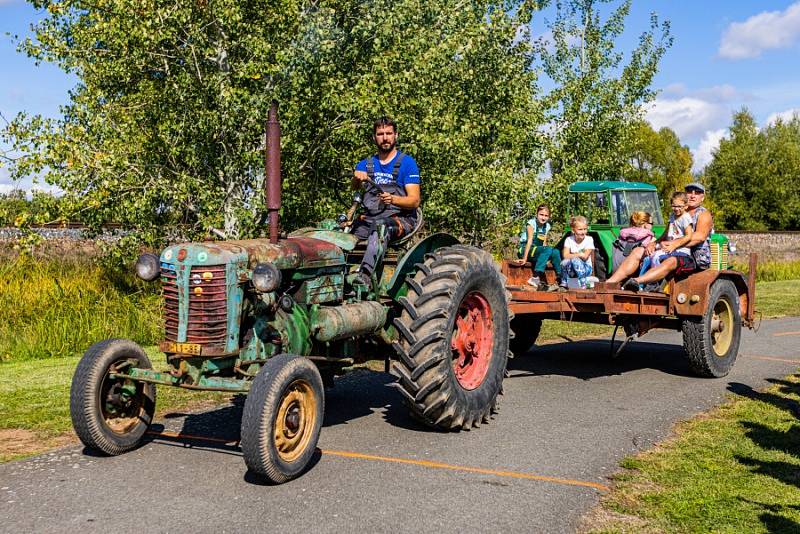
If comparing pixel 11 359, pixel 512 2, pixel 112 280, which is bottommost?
pixel 11 359

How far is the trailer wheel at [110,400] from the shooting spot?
562 cm

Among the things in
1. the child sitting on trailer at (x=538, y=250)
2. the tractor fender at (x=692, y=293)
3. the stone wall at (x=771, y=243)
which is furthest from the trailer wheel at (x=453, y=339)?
the stone wall at (x=771, y=243)

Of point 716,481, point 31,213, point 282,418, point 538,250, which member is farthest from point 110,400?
point 31,213

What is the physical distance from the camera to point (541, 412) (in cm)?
757

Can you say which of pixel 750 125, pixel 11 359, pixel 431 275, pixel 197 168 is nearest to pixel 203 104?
pixel 197 168

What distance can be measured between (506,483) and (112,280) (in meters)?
10.2

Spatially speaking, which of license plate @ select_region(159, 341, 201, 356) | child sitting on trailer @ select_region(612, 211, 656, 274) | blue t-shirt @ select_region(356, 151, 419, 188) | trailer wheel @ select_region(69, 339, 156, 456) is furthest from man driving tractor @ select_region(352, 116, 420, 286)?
child sitting on trailer @ select_region(612, 211, 656, 274)

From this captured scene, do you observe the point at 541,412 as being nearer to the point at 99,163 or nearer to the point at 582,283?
the point at 582,283

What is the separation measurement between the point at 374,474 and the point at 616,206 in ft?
29.9

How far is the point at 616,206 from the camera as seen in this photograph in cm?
1357

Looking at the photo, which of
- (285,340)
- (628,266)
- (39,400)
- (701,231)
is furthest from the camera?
(628,266)

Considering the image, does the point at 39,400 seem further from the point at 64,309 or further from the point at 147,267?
the point at 64,309

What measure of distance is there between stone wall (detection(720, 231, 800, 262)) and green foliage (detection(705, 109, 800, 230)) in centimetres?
1143

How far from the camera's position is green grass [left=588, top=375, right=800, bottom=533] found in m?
4.73
